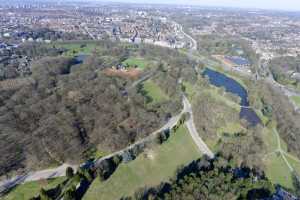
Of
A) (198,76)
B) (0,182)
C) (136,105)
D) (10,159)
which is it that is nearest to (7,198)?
(0,182)

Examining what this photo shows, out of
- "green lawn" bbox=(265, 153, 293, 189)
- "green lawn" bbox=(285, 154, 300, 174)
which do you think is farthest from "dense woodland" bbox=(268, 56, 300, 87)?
"green lawn" bbox=(265, 153, 293, 189)

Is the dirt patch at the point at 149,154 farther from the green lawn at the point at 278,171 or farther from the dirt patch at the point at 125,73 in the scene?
the dirt patch at the point at 125,73

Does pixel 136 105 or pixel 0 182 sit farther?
pixel 136 105

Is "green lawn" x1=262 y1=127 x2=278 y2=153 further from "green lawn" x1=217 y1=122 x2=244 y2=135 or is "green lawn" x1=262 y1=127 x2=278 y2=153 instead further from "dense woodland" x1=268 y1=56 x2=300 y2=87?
"dense woodland" x1=268 y1=56 x2=300 y2=87

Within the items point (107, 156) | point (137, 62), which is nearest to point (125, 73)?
point (137, 62)

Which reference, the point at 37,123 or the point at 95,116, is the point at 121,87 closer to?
the point at 95,116
